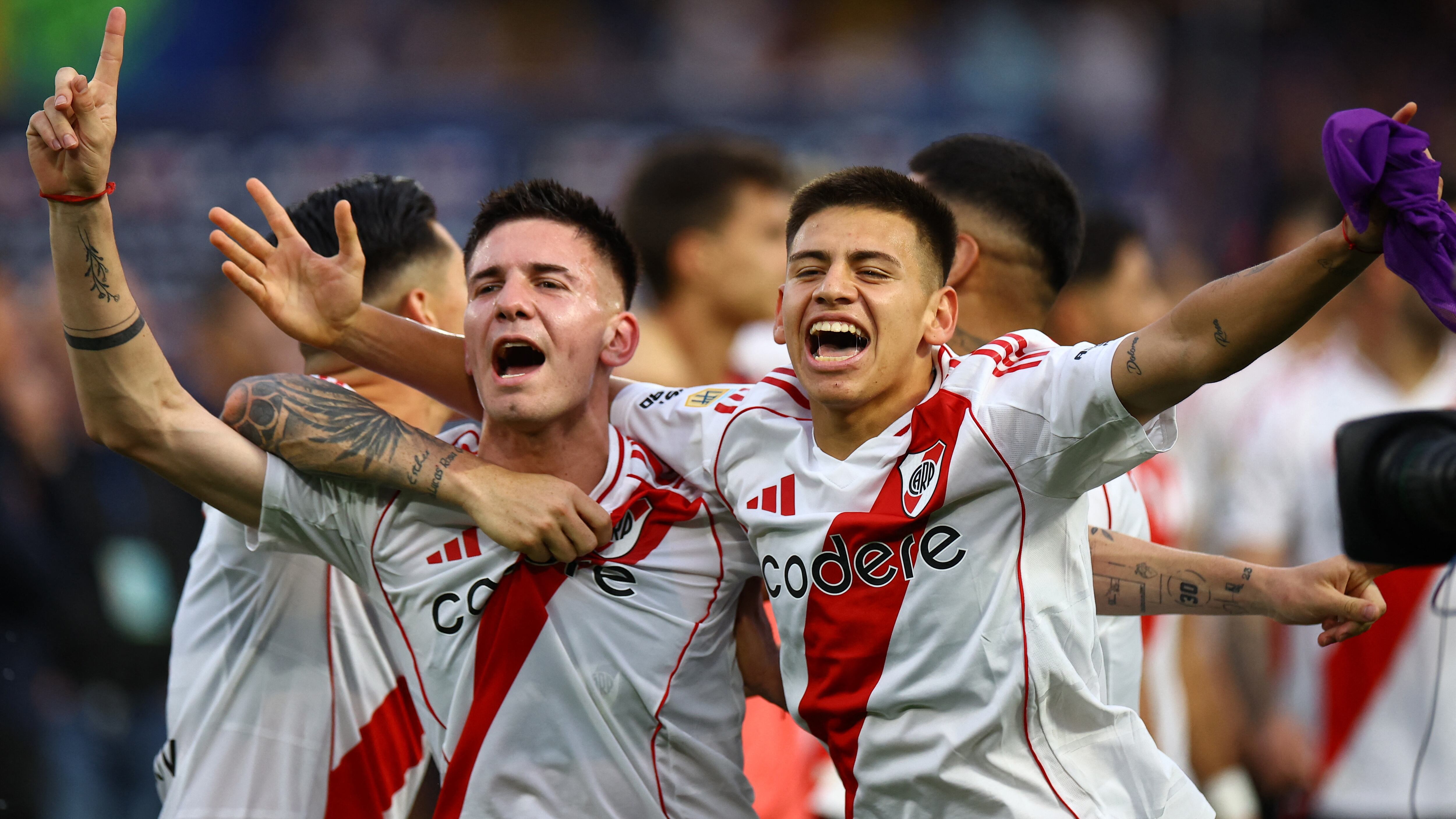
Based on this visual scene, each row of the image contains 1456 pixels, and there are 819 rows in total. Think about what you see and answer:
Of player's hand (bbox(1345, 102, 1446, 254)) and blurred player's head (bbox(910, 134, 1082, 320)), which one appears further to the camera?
blurred player's head (bbox(910, 134, 1082, 320))

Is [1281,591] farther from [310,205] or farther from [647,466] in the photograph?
[310,205]

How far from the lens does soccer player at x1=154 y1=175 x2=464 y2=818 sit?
3.35m

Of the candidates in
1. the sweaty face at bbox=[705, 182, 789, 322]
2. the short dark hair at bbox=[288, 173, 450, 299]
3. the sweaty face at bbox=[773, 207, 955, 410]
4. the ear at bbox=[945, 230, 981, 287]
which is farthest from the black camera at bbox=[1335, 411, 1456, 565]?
the sweaty face at bbox=[705, 182, 789, 322]

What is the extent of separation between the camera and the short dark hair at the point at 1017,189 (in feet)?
12.5

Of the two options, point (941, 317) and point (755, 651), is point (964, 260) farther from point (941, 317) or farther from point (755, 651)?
point (755, 651)

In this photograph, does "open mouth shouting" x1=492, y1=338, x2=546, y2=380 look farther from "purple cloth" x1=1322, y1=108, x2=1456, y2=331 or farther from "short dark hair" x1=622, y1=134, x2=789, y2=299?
"short dark hair" x1=622, y1=134, x2=789, y2=299

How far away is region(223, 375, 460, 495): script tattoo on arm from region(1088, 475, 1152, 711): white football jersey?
5.49ft

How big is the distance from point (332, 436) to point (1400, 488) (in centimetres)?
221

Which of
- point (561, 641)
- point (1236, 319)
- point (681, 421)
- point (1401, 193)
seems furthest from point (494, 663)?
point (1401, 193)

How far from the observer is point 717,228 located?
19.4 ft

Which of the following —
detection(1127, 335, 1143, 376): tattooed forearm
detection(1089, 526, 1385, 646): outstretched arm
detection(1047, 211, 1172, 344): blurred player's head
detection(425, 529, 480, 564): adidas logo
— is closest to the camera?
detection(1127, 335, 1143, 376): tattooed forearm

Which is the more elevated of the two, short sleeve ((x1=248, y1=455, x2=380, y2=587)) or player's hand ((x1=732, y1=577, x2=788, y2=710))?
short sleeve ((x1=248, y1=455, x2=380, y2=587))

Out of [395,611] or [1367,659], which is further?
[1367,659]

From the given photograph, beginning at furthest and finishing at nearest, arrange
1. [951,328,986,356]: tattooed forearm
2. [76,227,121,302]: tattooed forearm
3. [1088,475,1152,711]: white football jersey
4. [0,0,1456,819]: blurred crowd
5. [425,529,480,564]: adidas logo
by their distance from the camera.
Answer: [0,0,1456,819]: blurred crowd < [951,328,986,356]: tattooed forearm < [1088,475,1152,711]: white football jersey < [425,529,480,564]: adidas logo < [76,227,121,302]: tattooed forearm
